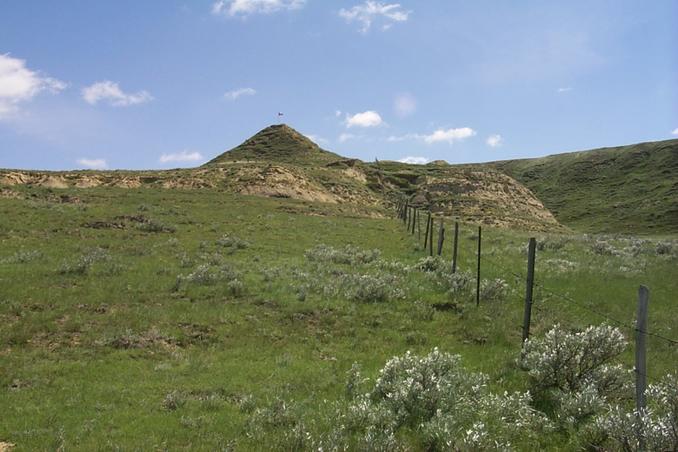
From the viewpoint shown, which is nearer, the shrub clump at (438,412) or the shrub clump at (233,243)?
the shrub clump at (438,412)

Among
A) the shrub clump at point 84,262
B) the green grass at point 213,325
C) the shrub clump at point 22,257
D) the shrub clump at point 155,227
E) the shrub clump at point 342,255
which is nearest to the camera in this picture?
the green grass at point 213,325

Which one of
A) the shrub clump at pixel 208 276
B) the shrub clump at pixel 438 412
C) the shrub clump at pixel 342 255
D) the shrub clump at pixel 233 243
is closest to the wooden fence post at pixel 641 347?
the shrub clump at pixel 438 412

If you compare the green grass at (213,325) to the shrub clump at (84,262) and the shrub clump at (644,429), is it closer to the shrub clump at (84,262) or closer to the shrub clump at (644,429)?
the shrub clump at (84,262)

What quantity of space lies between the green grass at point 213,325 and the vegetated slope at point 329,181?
25.4 meters

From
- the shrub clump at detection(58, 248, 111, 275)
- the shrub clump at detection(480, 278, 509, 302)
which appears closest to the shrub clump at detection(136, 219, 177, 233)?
the shrub clump at detection(58, 248, 111, 275)

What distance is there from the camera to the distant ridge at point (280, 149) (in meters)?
91.0

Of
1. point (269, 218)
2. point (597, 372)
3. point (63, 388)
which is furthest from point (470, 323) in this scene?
point (269, 218)

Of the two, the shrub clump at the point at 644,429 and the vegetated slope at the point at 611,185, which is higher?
the vegetated slope at the point at 611,185

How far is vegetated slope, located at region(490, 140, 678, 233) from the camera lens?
9562cm

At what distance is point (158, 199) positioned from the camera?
44281mm

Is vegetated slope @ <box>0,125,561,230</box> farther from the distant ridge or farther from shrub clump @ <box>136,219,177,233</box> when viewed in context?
shrub clump @ <box>136,219,177,233</box>

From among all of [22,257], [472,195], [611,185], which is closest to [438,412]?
[22,257]

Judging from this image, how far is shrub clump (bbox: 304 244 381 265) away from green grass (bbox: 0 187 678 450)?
60cm

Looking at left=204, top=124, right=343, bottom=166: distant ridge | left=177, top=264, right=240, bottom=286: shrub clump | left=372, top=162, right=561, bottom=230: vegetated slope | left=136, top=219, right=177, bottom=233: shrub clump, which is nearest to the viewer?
left=177, top=264, right=240, bottom=286: shrub clump
